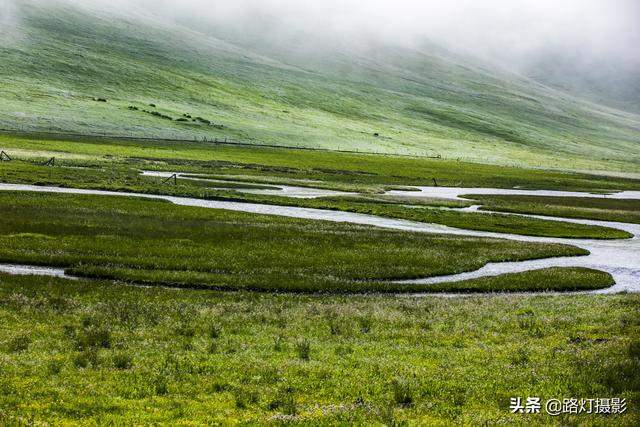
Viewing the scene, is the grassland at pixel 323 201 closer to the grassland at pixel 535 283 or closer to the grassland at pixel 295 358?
the grassland at pixel 535 283

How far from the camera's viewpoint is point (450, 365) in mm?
21391

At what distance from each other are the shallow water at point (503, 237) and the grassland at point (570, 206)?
17.3 feet

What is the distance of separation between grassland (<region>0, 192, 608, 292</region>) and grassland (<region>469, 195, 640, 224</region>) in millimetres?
34655

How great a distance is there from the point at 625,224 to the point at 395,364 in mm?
77261

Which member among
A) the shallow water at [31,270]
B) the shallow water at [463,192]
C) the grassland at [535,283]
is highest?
the grassland at [535,283]

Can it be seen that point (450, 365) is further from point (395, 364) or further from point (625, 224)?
point (625, 224)

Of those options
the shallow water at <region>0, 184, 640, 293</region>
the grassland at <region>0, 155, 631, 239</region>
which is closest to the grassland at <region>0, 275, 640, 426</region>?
the shallow water at <region>0, 184, 640, 293</region>

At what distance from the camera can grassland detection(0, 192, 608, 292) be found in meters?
40.3

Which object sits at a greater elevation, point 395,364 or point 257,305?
point 395,364

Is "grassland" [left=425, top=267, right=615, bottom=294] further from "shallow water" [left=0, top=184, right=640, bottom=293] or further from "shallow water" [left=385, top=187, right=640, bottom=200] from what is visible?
"shallow water" [left=385, top=187, right=640, bottom=200]

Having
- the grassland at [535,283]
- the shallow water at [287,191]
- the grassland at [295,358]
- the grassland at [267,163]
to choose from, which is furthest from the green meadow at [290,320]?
the grassland at [267,163]

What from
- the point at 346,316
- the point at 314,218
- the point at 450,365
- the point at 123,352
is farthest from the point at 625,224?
the point at 123,352

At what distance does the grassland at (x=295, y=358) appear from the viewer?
1661cm

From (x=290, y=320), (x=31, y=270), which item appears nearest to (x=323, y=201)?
(x=31, y=270)
